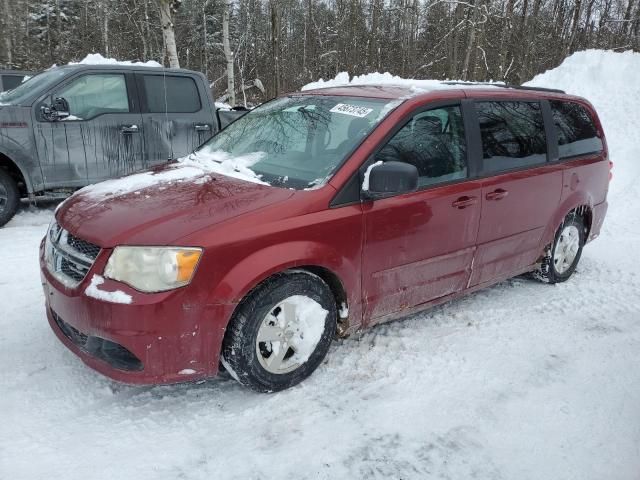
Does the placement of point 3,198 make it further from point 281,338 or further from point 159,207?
point 281,338

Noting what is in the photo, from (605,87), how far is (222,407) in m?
11.7

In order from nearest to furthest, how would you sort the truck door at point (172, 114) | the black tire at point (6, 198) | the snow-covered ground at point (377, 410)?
the snow-covered ground at point (377, 410) → the black tire at point (6, 198) → the truck door at point (172, 114)

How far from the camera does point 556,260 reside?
4.91m

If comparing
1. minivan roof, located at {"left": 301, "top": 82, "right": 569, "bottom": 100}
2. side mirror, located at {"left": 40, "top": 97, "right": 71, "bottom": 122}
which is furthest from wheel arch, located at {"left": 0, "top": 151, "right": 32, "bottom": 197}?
minivan roof, located at {"left": 301, "top": 82, "right": 569, "bottom": 100}

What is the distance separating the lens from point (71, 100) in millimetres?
6363

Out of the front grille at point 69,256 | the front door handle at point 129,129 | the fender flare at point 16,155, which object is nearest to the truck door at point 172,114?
the front door handle at point 129,129

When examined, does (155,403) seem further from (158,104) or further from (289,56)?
(289,56)

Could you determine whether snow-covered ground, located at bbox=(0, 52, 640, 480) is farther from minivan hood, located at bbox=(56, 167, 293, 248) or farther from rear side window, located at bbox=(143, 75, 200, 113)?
rear side window, located at bbox=(143, 75, 200, 113)

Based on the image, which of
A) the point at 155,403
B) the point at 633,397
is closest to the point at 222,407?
the point at 155,403

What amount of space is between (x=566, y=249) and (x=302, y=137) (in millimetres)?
2977

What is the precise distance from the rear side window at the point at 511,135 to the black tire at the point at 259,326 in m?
1.74

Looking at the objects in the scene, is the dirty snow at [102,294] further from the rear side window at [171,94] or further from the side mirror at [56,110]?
the rear side window at [171,94]

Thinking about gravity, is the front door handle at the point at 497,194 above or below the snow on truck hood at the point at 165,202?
below

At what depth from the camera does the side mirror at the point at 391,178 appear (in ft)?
9.89
